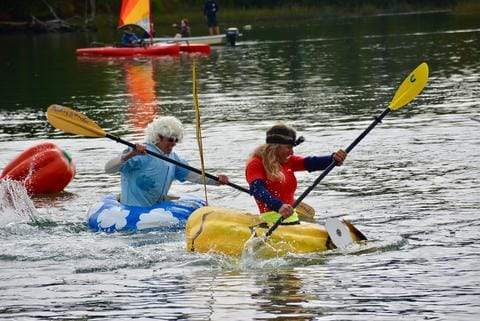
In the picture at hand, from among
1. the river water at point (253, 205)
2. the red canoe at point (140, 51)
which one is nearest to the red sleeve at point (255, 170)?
the river water at point (253, 205)

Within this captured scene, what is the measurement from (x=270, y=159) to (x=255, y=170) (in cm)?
17

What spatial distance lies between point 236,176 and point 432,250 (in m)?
5.66

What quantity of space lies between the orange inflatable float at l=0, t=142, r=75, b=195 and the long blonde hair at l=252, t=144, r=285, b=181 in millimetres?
5172

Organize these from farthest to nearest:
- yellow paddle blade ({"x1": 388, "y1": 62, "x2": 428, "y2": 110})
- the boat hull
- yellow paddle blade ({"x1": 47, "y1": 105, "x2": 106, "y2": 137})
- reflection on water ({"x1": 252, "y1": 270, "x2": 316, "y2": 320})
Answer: the boat hull
yellow paddle blade ({"x1": 47, "y1": 105, "x2": 106, "y2": 137})
yellow paddle blade ({"x1": 388, "y1": 62, "x2": 428, "y2": 110})
reflection on water ({"x1": 252, "y1": 270, "x2": 316, "y2": 320})

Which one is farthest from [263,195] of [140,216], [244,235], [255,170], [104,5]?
[104,5]

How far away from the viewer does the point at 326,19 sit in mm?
64562

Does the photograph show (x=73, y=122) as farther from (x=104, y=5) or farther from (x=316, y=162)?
(x=104, y=5)

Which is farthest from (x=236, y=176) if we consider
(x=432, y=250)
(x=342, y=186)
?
(x=432, y=250)

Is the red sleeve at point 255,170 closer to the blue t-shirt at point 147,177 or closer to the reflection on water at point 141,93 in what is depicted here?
the blue t-shirt at point 147,177

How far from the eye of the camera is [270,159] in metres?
11.5

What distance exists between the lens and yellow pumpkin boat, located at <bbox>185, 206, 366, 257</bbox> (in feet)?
36.7

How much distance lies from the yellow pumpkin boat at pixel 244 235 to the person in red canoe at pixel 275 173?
0.16 m

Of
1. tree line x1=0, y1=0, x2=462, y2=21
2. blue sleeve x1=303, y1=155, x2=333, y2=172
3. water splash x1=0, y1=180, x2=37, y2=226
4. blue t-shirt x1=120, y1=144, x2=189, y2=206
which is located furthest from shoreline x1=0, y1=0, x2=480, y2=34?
blue sleeve x1=303, y1=155, x2=333, y2=172

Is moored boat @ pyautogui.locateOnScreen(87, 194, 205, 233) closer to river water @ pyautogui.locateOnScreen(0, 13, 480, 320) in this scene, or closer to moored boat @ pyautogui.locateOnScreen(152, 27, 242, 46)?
river water @ pyautogui.locateOnScreen(0, 13, 480, 320)
